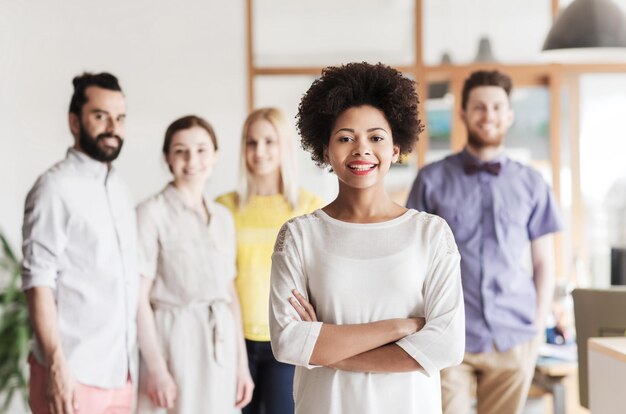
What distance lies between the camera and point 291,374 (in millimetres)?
3623

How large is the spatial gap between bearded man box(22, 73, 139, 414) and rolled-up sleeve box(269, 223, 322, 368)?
1151mm

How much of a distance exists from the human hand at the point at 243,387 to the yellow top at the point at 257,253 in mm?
142

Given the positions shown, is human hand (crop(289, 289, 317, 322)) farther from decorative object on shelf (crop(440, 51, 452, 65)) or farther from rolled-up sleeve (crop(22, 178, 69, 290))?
decorative object on shelf (crop(440, 51, 452, 65))

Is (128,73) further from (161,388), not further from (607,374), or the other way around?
(607,374)

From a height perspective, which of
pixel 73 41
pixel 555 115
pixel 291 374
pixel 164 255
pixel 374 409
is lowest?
pixel 291 374

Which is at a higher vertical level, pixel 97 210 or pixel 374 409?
pixel 97 210

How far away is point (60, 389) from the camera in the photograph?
9.52 ft

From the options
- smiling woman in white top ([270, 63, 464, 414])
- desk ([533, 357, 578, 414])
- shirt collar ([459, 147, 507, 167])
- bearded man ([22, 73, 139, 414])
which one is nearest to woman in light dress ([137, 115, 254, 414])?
bearded man ([22, 73, 139, 414])

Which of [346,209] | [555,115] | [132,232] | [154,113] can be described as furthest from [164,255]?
[555,115]

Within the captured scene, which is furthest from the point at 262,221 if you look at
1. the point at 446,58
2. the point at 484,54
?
the point at 484,54

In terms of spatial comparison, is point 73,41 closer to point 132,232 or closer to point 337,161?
point 132,232

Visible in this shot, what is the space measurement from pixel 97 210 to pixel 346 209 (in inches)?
52.2

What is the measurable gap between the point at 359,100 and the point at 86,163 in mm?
1399

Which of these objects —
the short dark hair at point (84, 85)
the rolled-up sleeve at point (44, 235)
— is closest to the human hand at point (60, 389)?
the rolled-up sleeve at point (44, 235)
